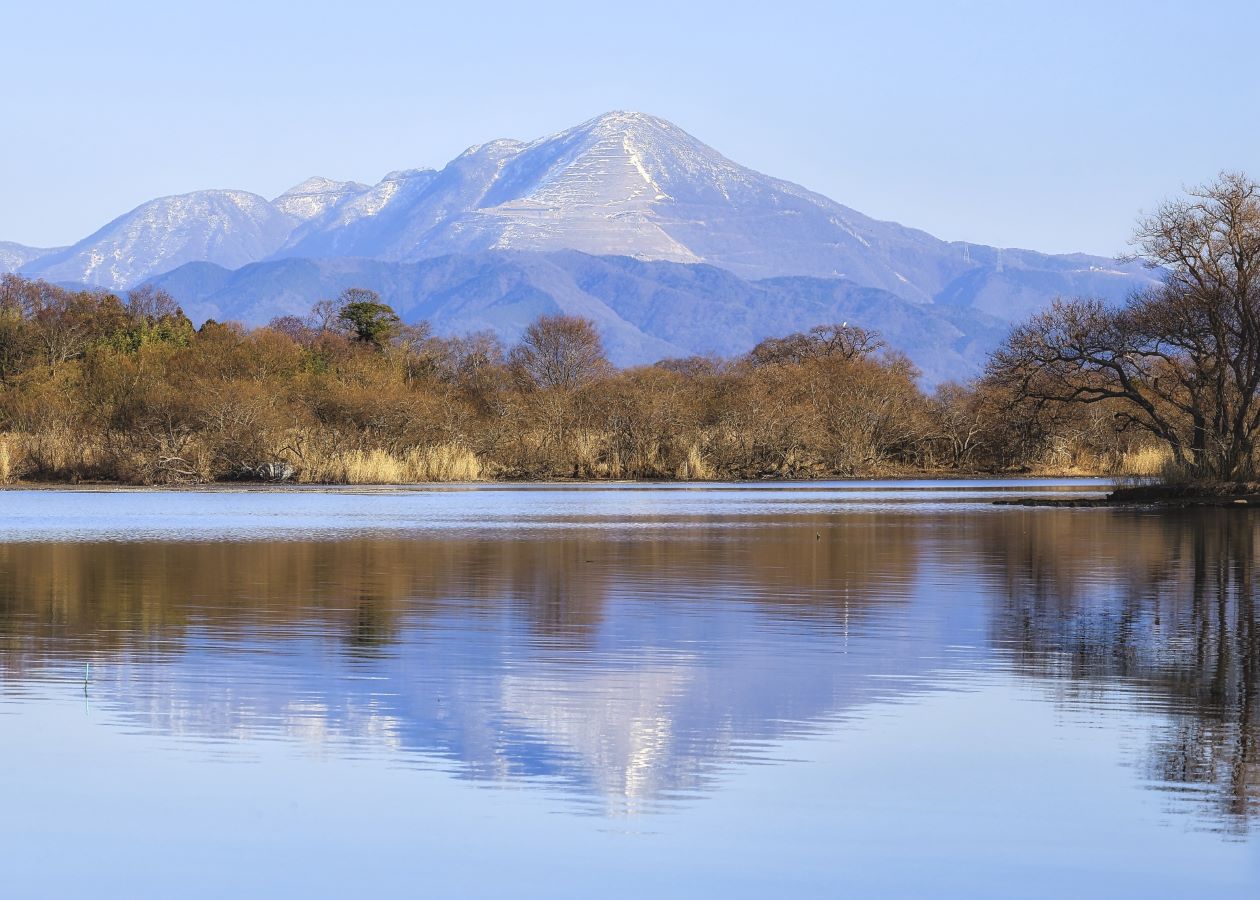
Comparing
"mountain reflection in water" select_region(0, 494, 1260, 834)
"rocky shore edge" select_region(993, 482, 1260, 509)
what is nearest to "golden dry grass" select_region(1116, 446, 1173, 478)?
"rocky shore edge" select_region(993, 482, 1260, 509)

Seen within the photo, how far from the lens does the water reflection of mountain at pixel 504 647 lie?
9.83 meters

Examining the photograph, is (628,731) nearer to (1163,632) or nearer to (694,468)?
(1163,632)

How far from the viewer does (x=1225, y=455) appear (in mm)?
40000

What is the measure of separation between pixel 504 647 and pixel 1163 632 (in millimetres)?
5456

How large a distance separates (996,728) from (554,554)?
47.0 feet

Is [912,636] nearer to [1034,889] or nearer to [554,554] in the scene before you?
[1034,889]

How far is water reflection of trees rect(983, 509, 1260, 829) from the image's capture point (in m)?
9.20

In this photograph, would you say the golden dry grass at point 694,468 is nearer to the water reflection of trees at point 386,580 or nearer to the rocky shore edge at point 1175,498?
the rocky shore edge at point 1175,498

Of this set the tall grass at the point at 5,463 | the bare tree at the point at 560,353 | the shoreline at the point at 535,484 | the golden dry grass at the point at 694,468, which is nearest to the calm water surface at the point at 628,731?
the shoreline at the point at 535,484

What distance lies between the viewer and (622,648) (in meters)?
13.6

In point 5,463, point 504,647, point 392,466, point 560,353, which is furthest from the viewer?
point 560,353

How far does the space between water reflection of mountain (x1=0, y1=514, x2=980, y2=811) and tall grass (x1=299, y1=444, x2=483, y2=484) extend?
89.4ft

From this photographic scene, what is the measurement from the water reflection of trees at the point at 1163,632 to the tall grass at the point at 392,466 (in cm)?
2618

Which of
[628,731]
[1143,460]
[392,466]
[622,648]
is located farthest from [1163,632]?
[1143,460]
